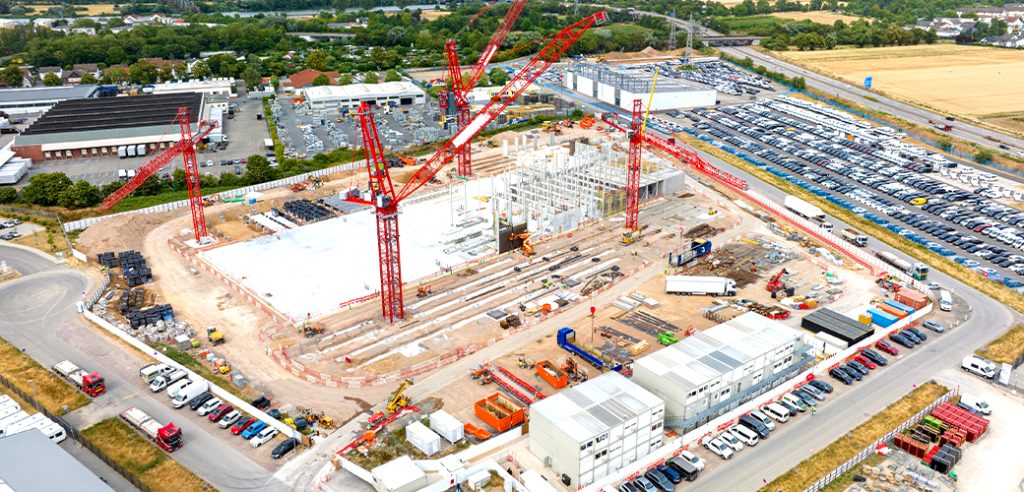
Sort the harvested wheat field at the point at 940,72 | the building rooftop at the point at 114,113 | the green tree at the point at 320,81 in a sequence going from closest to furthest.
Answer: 1. the building rooftop at the point at 114,113
2. the harvested wheat field at the point at 940,72
3. the green tree at the point at 320,81

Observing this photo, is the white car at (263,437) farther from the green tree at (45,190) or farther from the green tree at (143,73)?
the green tree at (143,73)

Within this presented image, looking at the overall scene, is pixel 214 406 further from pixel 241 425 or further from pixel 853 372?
pixel 853 372

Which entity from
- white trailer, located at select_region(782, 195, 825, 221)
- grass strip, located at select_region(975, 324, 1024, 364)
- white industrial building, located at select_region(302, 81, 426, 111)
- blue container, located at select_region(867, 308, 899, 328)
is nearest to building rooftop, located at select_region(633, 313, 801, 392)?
blue container, located at select_region(867, 308, 899, 328)

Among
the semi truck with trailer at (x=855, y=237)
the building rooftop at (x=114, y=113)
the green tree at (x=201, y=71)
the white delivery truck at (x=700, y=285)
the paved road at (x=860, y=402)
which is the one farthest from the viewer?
the green tree at (x=201, y=71)

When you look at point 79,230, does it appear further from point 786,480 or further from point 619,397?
point 786,480

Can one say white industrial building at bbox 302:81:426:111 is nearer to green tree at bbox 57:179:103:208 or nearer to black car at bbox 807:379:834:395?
green tree at bbox 57:179:103:208

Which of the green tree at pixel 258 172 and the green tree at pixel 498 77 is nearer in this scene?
the green tree at pixel 258 172

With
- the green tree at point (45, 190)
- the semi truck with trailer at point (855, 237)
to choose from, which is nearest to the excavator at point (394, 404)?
→ the semi truck with trailer at point (855, 237)
